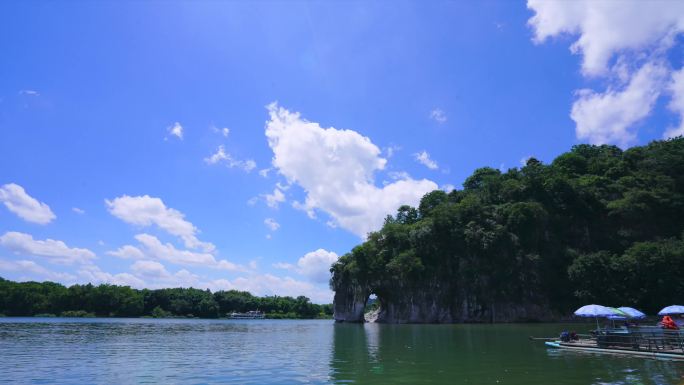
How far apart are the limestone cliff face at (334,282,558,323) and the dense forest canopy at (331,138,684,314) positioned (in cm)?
A: 88

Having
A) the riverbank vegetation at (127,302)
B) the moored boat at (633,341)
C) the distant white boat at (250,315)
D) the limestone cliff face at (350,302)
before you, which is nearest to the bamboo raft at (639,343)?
the moored boat at (633,341)

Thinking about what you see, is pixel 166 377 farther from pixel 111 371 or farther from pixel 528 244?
pixel 528 244

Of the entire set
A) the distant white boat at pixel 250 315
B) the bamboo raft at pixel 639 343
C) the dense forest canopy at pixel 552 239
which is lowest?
the distant white boat at pixel 250 315

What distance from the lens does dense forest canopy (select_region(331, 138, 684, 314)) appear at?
6353 centimetres

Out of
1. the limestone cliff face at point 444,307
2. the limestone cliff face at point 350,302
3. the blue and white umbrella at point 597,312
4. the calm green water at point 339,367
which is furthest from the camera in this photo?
the limestone cliff face at point 350,302

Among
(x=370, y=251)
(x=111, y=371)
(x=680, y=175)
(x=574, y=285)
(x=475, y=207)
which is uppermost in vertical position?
(x=680, y=175)

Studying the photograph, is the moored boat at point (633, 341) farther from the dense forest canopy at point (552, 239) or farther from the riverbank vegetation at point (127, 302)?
the riverbank vegetation at point (127, 302)

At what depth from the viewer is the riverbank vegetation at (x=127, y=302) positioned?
111 metres

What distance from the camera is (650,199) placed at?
7000 cm

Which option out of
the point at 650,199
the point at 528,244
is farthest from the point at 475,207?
the point at 650,199

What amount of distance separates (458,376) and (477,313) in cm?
6041

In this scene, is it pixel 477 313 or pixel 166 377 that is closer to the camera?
pixel 166 377

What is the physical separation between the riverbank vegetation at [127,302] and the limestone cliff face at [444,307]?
249ft

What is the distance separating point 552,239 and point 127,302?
112505mm
